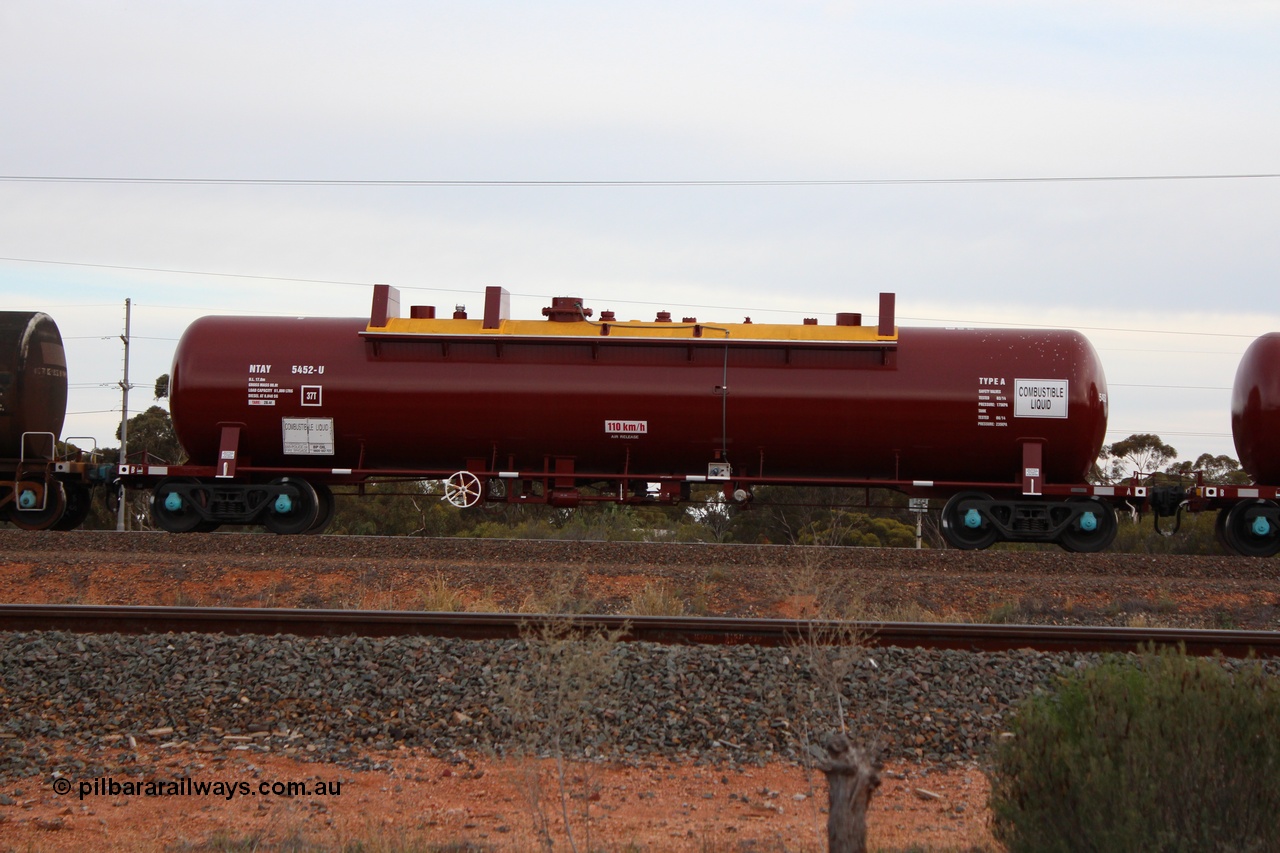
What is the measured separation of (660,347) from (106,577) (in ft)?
26.0

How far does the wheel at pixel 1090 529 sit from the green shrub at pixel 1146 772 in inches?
450

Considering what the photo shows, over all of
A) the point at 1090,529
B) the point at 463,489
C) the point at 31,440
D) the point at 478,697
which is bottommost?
the point at 478,697

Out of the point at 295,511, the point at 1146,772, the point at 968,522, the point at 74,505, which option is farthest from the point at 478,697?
the point at 74,505

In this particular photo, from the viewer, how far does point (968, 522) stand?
52.2 feet

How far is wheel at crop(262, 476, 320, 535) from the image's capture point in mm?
16531

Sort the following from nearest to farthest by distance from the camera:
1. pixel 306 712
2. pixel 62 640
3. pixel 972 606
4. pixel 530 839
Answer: pixel 530 839
pixel 306 712
pixel 62 640
pixel 972 606

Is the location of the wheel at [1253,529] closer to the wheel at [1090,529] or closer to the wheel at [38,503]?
the wheel at [1090,529]

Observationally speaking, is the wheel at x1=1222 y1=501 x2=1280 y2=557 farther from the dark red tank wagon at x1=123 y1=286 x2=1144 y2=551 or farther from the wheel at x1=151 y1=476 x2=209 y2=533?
the wheel at x1=151 y1=476 x2=209 y2=533

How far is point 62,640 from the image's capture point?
26.6 ft

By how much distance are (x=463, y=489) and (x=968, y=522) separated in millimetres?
7345

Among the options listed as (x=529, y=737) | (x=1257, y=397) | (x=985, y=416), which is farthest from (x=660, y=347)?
(x=529, y=737)

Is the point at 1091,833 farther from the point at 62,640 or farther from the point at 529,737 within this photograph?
the point at 62,640

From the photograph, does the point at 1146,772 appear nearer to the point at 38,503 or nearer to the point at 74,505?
the point at 38,503

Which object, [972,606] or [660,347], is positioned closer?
[972,606]
